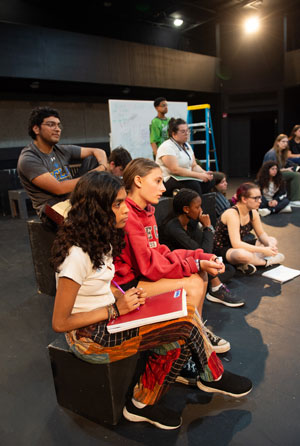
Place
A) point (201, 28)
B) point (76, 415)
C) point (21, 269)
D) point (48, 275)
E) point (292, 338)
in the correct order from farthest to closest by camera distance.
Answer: point (201, 28), point (21, 269), point (48, 275), point (292, 338), point (76, 415)

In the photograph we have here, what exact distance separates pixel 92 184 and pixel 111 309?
48cm

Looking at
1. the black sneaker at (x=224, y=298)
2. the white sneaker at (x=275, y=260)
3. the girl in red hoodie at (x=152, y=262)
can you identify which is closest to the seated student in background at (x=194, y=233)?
the black sneaker at (x=224, y=298)

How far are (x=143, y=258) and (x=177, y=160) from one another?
1798 millimetres

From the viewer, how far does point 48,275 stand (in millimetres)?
2584

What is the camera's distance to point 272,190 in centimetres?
503

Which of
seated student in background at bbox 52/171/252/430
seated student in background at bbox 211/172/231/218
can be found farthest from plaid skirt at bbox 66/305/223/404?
seated student in background at bbox 211/172/231/218

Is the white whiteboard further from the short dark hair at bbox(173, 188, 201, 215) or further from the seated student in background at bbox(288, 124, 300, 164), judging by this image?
the short dark hair at bbox(173, 188, 201, 215)

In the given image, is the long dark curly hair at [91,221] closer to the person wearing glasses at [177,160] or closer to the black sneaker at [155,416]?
the black sneaker at [155,416]

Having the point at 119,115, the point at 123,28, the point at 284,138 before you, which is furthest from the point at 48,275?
the point at 123,28

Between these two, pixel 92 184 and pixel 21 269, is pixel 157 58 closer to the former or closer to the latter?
pixel 21 269

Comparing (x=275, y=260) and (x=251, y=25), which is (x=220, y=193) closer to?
(x=275, y=260)

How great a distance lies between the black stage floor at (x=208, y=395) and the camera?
4.16 ft

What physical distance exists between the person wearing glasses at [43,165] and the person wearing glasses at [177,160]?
1.11 meters

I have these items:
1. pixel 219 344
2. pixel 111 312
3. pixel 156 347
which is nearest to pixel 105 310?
pixel 111 312
